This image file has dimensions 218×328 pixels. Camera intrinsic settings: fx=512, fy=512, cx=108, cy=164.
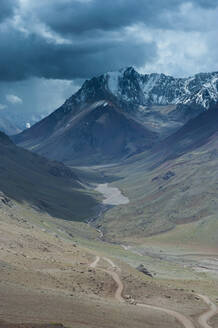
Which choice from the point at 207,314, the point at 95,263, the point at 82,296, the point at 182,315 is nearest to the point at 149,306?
the point at 182,315

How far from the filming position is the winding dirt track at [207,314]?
9381 cm

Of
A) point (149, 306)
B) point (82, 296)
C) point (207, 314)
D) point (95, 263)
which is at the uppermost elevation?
point (95, 263)

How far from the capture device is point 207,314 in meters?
102

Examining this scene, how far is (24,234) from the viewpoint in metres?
165

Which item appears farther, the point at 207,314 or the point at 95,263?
the point at 95,263

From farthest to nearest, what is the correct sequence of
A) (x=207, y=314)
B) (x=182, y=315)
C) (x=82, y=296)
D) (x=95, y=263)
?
(x=95, y=263) < (x=207, y=314) < (x=82, y=296) < (x=182, y=315)

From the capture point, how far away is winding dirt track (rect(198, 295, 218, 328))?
308 feet

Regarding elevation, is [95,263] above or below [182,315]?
above

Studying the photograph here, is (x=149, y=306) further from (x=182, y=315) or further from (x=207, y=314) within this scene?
(x=207, y=314)

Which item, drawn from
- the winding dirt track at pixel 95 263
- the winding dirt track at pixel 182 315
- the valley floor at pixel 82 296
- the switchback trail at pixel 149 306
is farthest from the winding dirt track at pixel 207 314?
the winding dirt track at pixel 95 263

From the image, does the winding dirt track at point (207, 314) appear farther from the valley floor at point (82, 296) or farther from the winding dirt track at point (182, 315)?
the valley floor at point (82, 296)

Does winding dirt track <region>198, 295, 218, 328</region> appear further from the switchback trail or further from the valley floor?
the switchback trail

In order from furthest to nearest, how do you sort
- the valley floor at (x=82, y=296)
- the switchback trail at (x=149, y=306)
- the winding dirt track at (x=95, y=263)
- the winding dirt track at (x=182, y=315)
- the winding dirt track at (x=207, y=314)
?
the winding dirt track at (x=95, y=263) < the winding dirt track at (x=207, y=314) < the winding dirt track at (x=182, y=315) < the switchback trail at (x=149, y=306) < the valley floor at (x=82, y=296)

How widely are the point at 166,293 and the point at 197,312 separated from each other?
1290 centimetres
